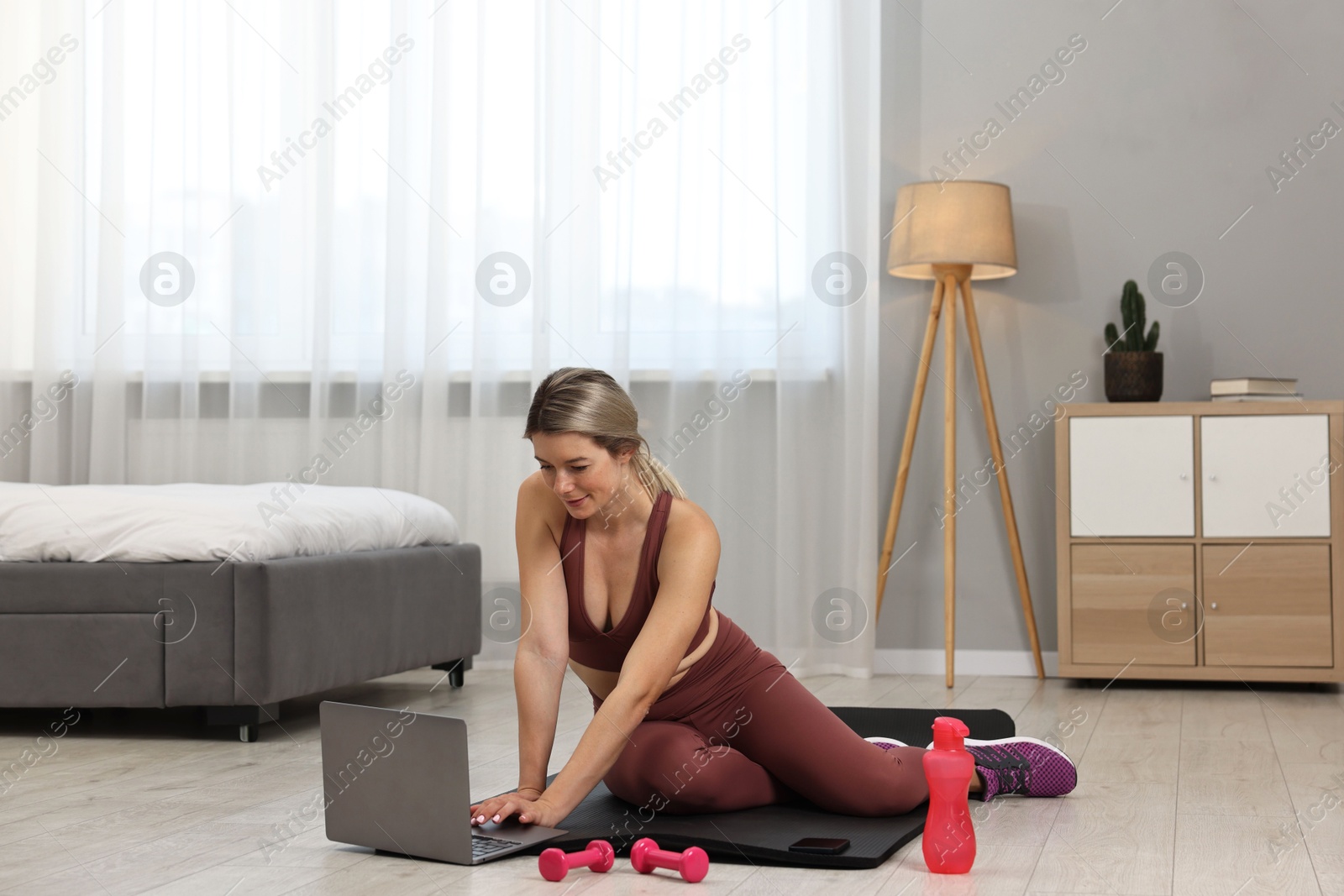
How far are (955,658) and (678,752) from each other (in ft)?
7.98

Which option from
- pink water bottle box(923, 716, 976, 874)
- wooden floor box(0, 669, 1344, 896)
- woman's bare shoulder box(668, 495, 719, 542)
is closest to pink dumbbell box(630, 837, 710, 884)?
wooden floor box(0, 669, 1344, 896)

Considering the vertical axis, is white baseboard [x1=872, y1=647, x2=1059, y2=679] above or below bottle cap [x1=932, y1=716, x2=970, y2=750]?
below

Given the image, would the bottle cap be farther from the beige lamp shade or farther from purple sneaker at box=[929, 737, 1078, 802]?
the beige lamp shade

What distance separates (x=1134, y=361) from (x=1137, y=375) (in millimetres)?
44

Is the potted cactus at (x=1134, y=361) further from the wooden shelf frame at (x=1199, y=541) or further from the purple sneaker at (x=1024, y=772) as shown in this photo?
the purple sneaker at (x=1024, y=772)

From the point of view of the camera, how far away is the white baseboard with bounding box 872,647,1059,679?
4.25 meters

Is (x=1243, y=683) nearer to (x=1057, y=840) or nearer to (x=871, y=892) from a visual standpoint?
(x=1057, y=840)

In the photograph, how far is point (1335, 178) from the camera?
4.11 meters

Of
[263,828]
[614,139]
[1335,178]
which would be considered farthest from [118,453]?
[1335,178]

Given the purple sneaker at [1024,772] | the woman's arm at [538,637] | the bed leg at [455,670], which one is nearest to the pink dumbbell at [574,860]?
the woman's arm at [538,637]

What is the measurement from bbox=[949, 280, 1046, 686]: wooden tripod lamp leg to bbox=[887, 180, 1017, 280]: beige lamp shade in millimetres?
186

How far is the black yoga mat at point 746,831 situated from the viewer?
6.19 ft

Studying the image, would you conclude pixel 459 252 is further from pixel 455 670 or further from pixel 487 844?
pixel 487 844

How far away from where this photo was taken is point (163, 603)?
2.92 metres
